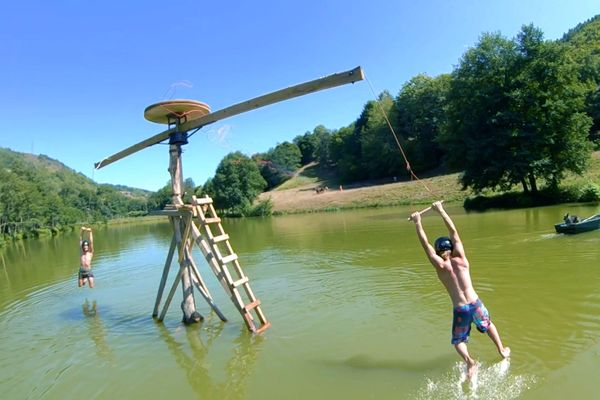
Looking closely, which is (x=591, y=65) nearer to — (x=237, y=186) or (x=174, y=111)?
(x=237, y=186)

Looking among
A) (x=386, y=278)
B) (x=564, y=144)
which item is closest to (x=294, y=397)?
(x=386, y=278)

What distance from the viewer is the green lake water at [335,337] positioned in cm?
621

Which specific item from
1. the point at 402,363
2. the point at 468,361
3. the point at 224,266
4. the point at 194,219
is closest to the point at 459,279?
the point at 468,361

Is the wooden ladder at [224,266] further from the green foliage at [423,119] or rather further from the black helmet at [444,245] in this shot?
the green foliage at [423,119]

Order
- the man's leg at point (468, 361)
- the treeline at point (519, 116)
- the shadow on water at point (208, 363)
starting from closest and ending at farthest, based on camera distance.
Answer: the man's leg at point (468, 361) < the shadow on water at point (208, 363) < the treeline at point (519, 116)

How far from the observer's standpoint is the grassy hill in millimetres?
41703

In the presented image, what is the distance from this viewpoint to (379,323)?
897cm

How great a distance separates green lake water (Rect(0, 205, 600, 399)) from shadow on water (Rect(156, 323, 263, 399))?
0.03 metres

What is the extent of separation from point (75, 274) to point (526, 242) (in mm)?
20712

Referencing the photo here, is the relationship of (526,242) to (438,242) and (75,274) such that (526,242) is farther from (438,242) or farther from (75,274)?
(75,274)

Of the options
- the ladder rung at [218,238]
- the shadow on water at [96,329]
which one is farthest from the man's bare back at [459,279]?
the shadow on water at [96,329]

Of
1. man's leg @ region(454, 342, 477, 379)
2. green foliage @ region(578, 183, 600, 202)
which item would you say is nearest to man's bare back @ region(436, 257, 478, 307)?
man's leg @ region(454, 342, 477, 379)

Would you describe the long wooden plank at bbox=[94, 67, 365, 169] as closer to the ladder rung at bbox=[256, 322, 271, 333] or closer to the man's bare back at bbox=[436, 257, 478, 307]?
the man's bare back at bbox=[436, 257, 478, 307]

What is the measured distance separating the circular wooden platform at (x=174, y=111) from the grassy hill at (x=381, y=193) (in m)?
29.8
